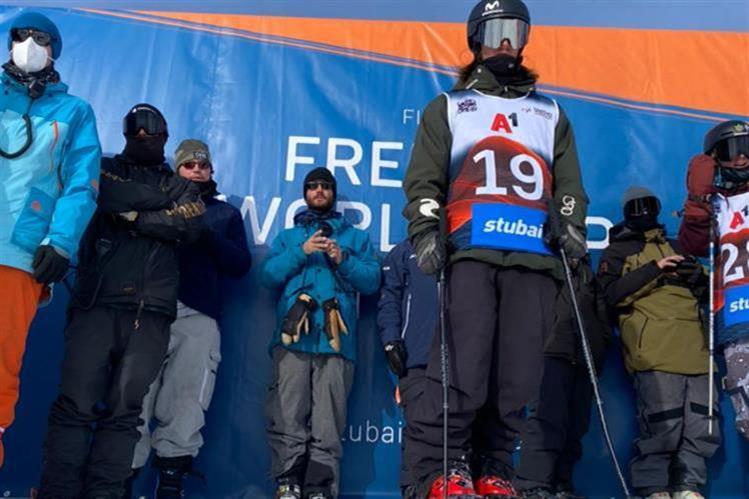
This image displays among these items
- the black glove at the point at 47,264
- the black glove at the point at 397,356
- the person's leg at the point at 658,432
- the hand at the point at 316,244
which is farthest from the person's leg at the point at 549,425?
the black glove at the point at 47,264

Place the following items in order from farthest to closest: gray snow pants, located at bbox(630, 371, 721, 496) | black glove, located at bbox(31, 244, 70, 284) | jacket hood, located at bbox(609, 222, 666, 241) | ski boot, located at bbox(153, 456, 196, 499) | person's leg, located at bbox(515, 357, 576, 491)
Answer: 1. jacket hood, located at bbox(609, 222, 666, 241)
2. gray snow pants, located at bbox(630, 371, 721, 496)
3. ski boot, located at bbox(153, 456, 196, 499)
4. person's leg, located at bbox(515, 357, 576, 491)
5. black glove, located at bbox(31, 244, 70, 284)

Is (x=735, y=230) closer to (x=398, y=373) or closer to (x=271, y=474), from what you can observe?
(x=398, y=373)

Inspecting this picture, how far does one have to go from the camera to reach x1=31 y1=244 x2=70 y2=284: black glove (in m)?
3.31

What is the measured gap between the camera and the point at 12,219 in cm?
341

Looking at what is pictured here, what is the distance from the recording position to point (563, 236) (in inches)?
116

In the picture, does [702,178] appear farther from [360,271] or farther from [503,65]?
[360,271]

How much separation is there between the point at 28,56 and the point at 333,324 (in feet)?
6.83

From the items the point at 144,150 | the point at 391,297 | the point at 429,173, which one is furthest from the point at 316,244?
the point at 429,173

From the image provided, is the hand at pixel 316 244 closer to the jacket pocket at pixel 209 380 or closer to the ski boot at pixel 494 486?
the jacket pocket at pixel 209 380

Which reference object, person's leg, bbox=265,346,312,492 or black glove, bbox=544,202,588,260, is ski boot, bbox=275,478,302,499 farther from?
black glove, bbox=544,202,588,260

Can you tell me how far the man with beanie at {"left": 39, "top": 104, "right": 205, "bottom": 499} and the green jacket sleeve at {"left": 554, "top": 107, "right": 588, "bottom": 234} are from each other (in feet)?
6.09

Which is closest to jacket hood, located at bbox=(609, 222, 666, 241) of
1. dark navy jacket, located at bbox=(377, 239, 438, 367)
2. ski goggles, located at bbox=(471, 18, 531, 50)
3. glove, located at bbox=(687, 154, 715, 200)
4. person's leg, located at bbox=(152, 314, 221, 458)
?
glove, located at bbox=(687, 154, 715, 200)

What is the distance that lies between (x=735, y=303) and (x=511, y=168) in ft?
5.51

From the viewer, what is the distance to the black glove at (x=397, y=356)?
441 centimetres
